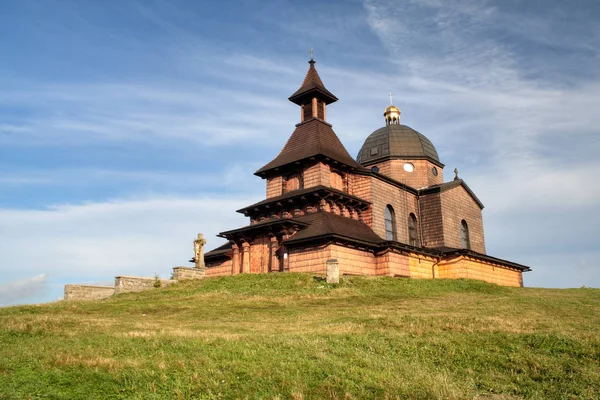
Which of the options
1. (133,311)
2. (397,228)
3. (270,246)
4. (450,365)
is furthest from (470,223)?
(450,365)

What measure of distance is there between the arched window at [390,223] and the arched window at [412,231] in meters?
2.25

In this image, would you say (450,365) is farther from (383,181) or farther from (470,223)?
(470,223)

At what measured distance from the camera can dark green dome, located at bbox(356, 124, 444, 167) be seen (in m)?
45.8

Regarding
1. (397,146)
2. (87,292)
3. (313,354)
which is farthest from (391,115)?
(313,354)

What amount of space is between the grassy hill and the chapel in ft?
39.9

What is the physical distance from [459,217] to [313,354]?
112ft

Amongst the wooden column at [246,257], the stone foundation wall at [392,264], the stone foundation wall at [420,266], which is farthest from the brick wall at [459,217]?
the wooden column at [246,257]

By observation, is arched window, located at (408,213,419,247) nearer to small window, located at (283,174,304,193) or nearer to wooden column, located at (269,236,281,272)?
small window, located at (283,174,304,193)

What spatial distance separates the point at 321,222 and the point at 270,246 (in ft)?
13.1

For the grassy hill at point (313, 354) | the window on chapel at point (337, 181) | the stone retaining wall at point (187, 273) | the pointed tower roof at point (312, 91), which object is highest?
the pointed tower roof at point (312, 91)

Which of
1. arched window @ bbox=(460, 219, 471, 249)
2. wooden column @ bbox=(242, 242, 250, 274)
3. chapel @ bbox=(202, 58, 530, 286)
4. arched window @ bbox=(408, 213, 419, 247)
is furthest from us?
arched window @ bbox=(460, 219, 471, 249)

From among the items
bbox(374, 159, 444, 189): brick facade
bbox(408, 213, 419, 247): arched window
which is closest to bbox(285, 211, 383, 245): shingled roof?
bbox(408, 213, 419, 247): arched window

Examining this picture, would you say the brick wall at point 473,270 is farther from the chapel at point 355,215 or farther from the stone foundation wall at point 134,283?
the stone foundation wall at point 134,283

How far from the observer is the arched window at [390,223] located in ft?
126
